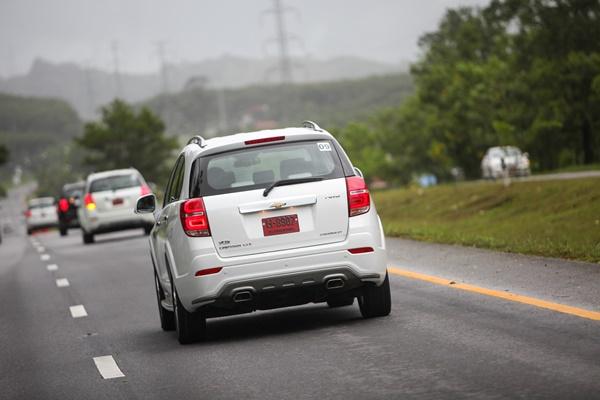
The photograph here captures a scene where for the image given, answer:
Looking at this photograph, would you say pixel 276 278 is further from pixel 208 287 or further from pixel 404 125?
pixel 404 125

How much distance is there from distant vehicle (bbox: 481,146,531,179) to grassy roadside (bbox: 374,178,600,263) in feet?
48.7

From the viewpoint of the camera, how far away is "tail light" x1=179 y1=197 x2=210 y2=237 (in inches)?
397

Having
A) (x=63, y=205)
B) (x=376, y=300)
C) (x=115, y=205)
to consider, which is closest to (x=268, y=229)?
(x=376, y=300)

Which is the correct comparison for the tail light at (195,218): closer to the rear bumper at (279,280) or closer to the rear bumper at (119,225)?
the rear bumper at (279,280)

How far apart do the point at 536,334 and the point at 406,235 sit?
13.0 meters

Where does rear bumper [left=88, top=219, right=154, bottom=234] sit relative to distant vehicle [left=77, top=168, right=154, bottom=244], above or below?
below

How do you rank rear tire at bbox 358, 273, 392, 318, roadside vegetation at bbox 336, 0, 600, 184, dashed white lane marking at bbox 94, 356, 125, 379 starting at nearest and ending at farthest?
dashed white lane marking at bbox 94, 356, 125, 379 < rear tire at bbox 358, 273, 392, 318 < roadside vegetation at bbox 336, 0, 600, 184

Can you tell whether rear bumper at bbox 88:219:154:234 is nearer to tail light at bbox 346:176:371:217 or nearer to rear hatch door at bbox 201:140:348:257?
rear hatch door at bbox 201:140:348:257

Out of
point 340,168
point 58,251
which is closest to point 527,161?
point 58,251

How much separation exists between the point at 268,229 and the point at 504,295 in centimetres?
279

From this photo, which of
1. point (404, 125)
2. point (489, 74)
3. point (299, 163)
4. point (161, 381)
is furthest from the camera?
point (404, 125)

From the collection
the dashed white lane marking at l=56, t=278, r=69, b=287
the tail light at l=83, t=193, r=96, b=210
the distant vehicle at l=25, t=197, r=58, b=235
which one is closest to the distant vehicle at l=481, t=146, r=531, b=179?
the tail light at l=83, t=193, r=96, b=210

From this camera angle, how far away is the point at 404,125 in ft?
342

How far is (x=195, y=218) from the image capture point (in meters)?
10.1
